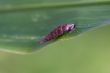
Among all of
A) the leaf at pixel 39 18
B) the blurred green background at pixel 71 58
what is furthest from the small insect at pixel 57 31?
the blurred green background at pixel 71 58

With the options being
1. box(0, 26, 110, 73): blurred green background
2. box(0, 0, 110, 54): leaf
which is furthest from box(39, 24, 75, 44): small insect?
box(0, 26, 110, 73): blurred green background

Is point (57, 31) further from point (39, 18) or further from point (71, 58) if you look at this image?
point (71, 58)

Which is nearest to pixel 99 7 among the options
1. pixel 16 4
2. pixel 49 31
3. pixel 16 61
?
pixel 49 31

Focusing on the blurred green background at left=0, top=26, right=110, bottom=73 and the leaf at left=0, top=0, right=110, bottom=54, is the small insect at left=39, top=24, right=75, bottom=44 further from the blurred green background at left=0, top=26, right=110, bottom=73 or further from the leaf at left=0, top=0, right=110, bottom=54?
the blurred green background at left=0, top=26, right=110, bottom=73

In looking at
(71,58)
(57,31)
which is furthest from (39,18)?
(71,58)

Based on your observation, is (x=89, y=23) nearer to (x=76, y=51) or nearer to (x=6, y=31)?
(x=6, y=31)

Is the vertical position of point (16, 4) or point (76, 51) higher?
point (16, 4)
